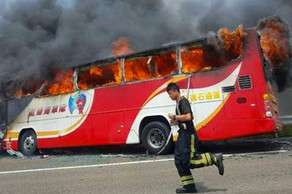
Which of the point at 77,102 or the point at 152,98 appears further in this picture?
the point at 77,102

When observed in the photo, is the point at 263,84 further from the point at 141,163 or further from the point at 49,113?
the point at 49,113

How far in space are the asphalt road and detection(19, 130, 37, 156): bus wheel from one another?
5.10 feet

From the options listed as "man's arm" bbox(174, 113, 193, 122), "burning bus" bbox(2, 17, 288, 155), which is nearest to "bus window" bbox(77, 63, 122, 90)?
"burning bus" bbox(2, 17, 288, 155)

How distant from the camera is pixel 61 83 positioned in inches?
577

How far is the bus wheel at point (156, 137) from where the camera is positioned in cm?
1259

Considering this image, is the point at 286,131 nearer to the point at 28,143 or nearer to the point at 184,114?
the point at 28,143

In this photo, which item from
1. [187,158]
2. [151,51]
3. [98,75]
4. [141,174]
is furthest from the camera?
[98,75]

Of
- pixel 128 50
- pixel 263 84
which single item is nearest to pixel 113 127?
pixel 128 50

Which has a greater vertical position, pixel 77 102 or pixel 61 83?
pixel 61 83

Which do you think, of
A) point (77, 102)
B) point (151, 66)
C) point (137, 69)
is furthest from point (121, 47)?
point (77, 102)

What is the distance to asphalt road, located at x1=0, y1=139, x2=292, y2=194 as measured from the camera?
8102mm

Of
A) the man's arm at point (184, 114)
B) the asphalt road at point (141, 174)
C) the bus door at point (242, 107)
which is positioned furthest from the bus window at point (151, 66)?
the man's arm at point (184, 114)

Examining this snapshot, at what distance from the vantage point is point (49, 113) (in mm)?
14625

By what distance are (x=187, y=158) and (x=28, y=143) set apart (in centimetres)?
863
